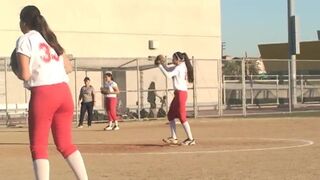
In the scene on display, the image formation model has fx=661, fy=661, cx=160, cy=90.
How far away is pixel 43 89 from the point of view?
651 cm

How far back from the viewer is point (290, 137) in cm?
1625

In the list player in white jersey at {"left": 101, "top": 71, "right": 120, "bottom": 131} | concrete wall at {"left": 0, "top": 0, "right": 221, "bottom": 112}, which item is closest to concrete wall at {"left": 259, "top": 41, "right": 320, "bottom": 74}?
concrete wall at {"left": 0, "top": 0, "right": 221, "bottom": 112}

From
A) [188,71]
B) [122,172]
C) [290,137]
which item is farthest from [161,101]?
[122,172]

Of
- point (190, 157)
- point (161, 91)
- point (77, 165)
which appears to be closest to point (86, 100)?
point (161, 91)

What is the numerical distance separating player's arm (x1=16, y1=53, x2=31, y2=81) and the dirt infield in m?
3.06

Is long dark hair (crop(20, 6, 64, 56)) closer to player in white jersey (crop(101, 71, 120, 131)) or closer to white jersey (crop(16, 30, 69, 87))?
white jersey (crop(16, 30, 69, 87))

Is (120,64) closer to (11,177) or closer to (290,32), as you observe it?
(290,32)

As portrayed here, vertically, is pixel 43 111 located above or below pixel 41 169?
above

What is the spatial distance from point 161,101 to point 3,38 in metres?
7.85

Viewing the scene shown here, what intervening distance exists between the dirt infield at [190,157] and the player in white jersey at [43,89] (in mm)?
2502

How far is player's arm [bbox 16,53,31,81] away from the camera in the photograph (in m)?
6.36

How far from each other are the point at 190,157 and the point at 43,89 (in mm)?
5495

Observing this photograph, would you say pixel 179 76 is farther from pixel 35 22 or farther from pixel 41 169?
pixel 41 169

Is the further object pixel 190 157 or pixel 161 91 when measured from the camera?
pixel 161 91
